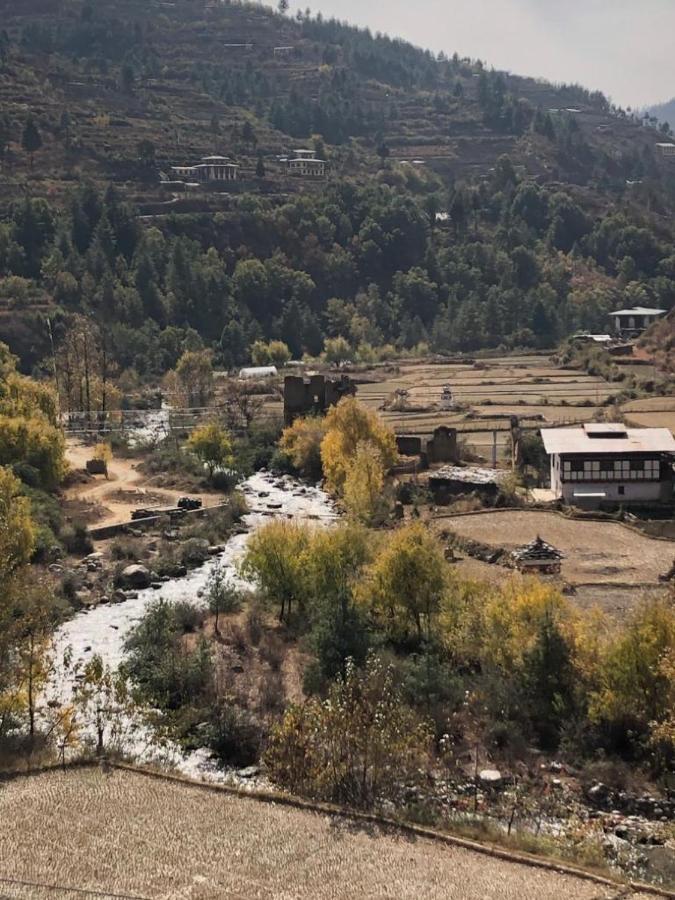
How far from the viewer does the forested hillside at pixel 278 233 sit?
90.2 meters

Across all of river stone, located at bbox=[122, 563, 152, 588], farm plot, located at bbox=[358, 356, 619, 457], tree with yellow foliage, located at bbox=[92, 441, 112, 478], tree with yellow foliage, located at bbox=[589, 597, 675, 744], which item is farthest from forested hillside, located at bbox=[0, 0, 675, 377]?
tree with yellow foliage, located at bbox=[589, 597, 675, 744]

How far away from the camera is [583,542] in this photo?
32.7 m

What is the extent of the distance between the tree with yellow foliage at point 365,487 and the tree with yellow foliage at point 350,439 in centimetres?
166

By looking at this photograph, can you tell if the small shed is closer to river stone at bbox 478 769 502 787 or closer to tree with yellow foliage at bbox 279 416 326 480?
tree with yellow foliage at bbox 279 416 326 480

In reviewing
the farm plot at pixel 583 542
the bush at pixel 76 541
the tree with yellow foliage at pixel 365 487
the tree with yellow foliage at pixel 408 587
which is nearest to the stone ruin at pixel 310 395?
the tree with yellow foliage at pixel 365 487

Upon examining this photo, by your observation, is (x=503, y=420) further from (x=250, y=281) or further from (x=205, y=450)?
(x=250, y=281)

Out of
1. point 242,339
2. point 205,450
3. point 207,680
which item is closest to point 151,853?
point 207,680

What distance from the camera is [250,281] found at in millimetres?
97375

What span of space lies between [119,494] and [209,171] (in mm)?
79418

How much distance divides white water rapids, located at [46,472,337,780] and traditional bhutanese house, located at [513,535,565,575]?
7.97 meters

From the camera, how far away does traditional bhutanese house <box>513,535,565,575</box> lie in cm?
2983

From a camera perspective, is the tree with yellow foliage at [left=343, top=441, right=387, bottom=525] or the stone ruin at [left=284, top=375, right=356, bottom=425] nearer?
the tree with yellow foliage at [left=343, top=441, right=387, bottom=525]

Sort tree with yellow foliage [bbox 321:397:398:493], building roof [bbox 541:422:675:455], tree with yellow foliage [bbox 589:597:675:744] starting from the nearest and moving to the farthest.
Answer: tree with yellow foliage [bbox 589:597:675:744] < building roof [bbox 541:422:675:455] < tree with yellow foliage [bbox 321:397:398:493]

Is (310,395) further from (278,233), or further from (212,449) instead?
(278,233)
